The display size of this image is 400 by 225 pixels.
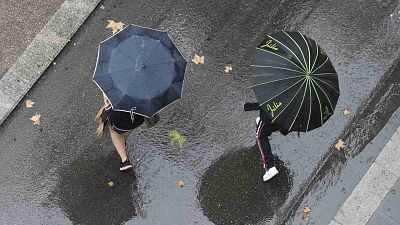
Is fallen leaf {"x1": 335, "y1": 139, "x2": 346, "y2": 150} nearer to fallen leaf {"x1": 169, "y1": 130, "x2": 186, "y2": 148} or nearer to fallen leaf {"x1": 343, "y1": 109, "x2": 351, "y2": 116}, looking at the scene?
fallen leaf {"x1": 343, "y1": 109, "x2": 351, "y2": 116}

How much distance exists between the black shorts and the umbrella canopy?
1.29 meters

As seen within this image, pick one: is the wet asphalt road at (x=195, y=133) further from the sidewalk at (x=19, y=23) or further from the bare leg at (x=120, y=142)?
the sidewalk at (x=19, y=23)

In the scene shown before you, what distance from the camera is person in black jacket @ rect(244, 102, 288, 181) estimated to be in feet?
20.3

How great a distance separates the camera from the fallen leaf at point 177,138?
6.92m

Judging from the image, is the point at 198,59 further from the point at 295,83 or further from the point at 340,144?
the point at 295,83

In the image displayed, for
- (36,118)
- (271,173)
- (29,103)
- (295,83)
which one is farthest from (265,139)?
(29,103)

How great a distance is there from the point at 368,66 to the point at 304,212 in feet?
6.87

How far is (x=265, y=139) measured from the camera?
6.43 m

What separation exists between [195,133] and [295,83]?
2104 millimetres

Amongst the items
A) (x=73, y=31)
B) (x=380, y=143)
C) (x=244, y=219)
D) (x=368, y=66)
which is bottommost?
(x=244, y=219)

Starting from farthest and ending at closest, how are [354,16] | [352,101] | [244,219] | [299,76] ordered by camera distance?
1. [354,16]
2. [352,101]
3. [244,219]
4. [299,76]

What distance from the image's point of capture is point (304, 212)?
660cm

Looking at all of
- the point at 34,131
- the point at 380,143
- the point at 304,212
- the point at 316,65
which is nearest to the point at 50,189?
the point at 34,131

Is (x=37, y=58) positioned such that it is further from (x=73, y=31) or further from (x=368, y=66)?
(x=368, y=66)
